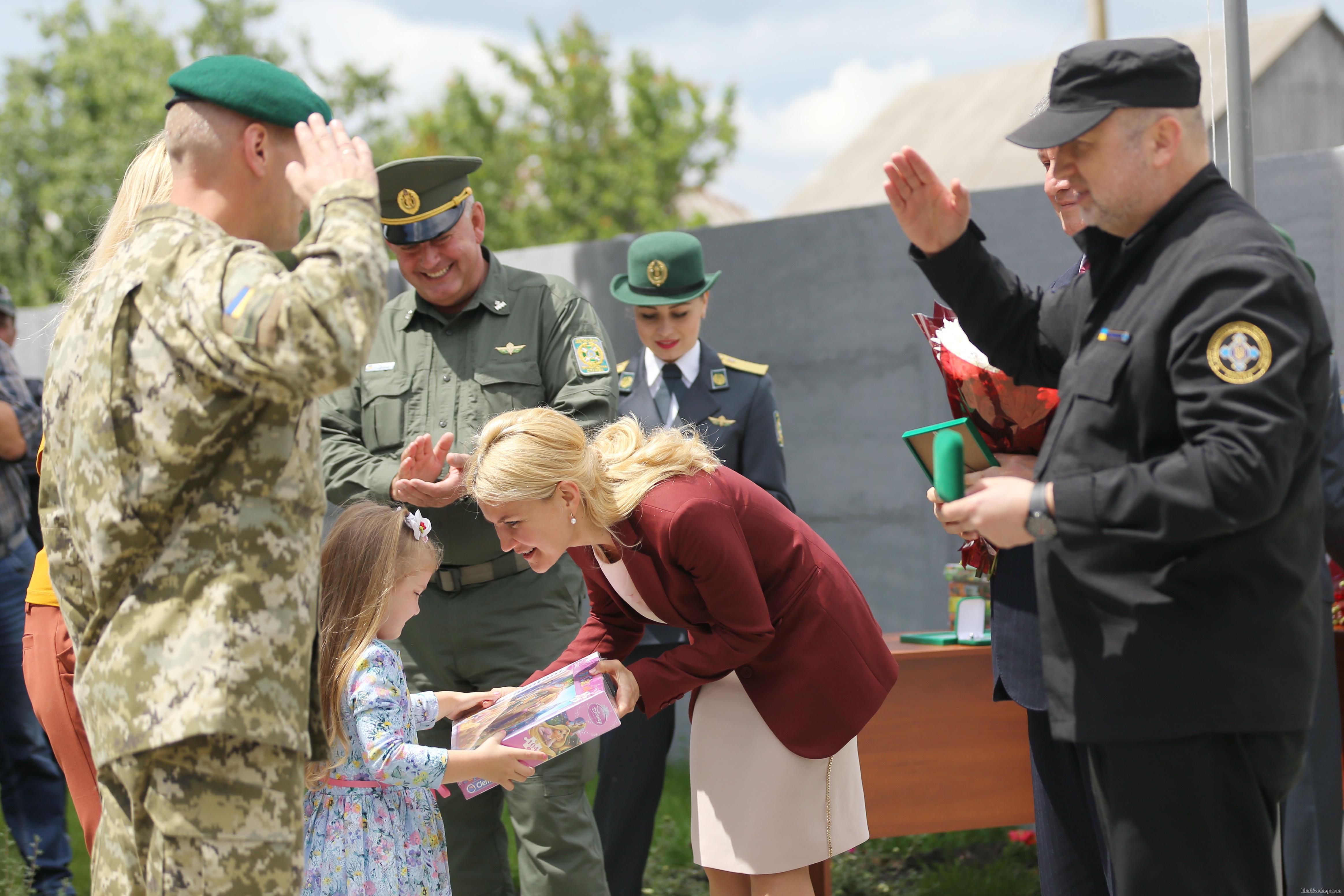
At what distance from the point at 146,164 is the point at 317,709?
1.11 m

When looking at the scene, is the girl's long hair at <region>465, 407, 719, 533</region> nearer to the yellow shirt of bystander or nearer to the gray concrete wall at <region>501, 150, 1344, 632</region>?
the yellow shirt of bystander

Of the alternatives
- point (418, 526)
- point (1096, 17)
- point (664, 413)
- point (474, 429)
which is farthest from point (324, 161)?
point (1096, 17)

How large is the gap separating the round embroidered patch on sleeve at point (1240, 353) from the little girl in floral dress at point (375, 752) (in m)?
1.53

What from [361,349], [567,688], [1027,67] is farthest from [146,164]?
[1027,67]

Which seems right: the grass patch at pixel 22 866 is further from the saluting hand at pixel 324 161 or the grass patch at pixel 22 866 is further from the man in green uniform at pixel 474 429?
the saluting hand at pixel 324 161

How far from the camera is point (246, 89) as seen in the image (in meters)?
1.82

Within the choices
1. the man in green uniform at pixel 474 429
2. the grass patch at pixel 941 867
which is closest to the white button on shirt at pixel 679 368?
the man in green uniform at pixel 474 429

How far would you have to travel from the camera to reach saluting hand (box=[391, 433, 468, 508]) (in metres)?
2.95

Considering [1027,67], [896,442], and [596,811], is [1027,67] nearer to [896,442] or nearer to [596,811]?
[896,442]

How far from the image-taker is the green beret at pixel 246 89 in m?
1.81

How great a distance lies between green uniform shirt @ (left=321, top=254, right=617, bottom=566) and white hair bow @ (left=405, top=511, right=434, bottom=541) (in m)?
0.55

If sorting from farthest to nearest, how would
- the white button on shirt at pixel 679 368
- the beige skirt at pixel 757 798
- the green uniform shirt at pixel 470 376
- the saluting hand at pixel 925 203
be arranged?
the white button on shirt at pixel 679 368 → the green uniform shirt at pixel 470 376 → the beige skirt at pixel 757 798 → the saluting hand at pixel 925 203

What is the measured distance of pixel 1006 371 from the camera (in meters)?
2.27

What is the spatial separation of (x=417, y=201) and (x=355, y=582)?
4.13 ft
